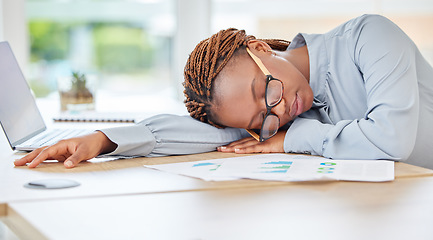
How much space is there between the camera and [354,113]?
1.50 metres

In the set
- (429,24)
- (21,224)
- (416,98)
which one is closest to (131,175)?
(21,224)

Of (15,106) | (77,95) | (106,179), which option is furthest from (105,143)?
(77,95)

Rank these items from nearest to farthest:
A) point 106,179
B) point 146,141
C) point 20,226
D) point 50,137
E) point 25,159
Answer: point 20,226 < point 106,179 < point 25,159 < point 146,141 < point 50,137

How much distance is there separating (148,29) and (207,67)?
92.4 inches

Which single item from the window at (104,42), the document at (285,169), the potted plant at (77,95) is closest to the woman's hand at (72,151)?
the document at (285,169)

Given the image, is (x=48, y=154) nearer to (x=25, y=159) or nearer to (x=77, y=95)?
(x=25, y=159)

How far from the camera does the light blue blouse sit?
1262mm

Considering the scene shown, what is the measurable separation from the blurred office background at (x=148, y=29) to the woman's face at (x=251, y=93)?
7.25ft

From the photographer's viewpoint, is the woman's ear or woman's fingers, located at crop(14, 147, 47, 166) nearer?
woman's fingers, located at crop(14, 147, 47, 166)

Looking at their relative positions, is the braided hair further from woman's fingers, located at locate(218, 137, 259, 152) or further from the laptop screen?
the laptop screen

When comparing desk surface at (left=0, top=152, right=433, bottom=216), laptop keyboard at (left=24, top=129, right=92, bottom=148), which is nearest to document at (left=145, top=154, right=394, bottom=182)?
desk surface at (left=0, top=152, right=433, bottom=216)

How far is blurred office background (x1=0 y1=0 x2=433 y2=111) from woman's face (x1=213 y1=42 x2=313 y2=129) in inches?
86.9

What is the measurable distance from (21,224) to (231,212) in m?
0.29

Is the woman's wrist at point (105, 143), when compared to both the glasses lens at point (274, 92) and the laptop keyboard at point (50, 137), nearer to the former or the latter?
the laptop keyboard at point (50, 137)
